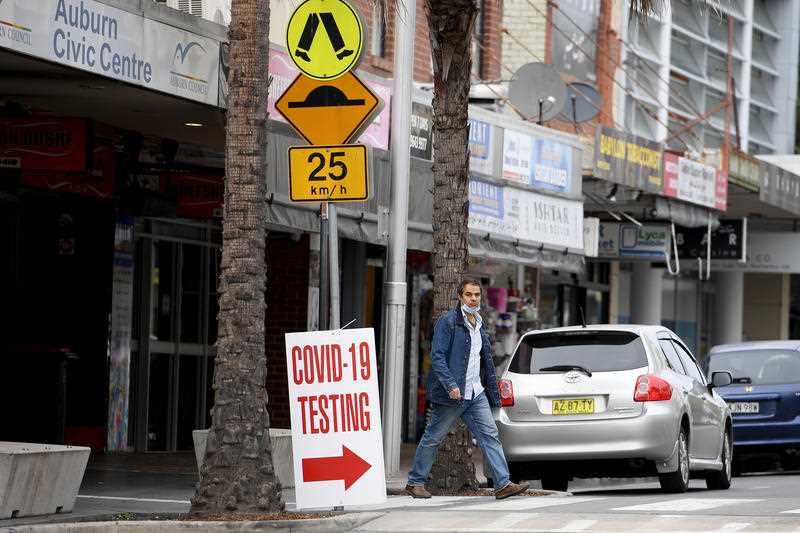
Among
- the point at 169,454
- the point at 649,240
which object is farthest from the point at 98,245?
the point at 649,240

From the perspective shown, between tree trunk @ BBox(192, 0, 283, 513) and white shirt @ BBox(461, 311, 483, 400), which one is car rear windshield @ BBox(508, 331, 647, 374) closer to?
white shirt @ BBox(461, 311, 483, 400)

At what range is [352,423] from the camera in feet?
39.6

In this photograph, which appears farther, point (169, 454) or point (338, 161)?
point (169, 454)

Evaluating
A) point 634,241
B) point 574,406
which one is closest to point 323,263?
point 574,406

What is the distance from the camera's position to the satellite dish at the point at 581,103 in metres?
25.1

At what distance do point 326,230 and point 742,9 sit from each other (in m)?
34.2

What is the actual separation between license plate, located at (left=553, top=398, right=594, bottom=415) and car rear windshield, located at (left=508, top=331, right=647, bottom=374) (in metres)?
0.31

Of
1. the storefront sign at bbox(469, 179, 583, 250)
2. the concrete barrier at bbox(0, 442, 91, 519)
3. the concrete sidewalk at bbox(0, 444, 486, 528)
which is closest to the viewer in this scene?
the concrete barrier at bbox(0, 442, 91, 519)

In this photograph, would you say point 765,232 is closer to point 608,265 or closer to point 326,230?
point 608,265

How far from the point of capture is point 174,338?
2116cm

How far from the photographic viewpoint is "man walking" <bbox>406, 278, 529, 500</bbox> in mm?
13914

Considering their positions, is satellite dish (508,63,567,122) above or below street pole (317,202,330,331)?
above

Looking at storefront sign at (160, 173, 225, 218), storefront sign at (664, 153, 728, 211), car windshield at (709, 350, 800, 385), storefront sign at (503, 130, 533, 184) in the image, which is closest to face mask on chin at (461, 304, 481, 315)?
storefront sign at (160, 173, 225, 218)

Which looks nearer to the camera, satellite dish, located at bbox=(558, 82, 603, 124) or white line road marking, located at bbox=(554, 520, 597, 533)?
white line road marking, located at bbox=(554, 520, 597, 533)
